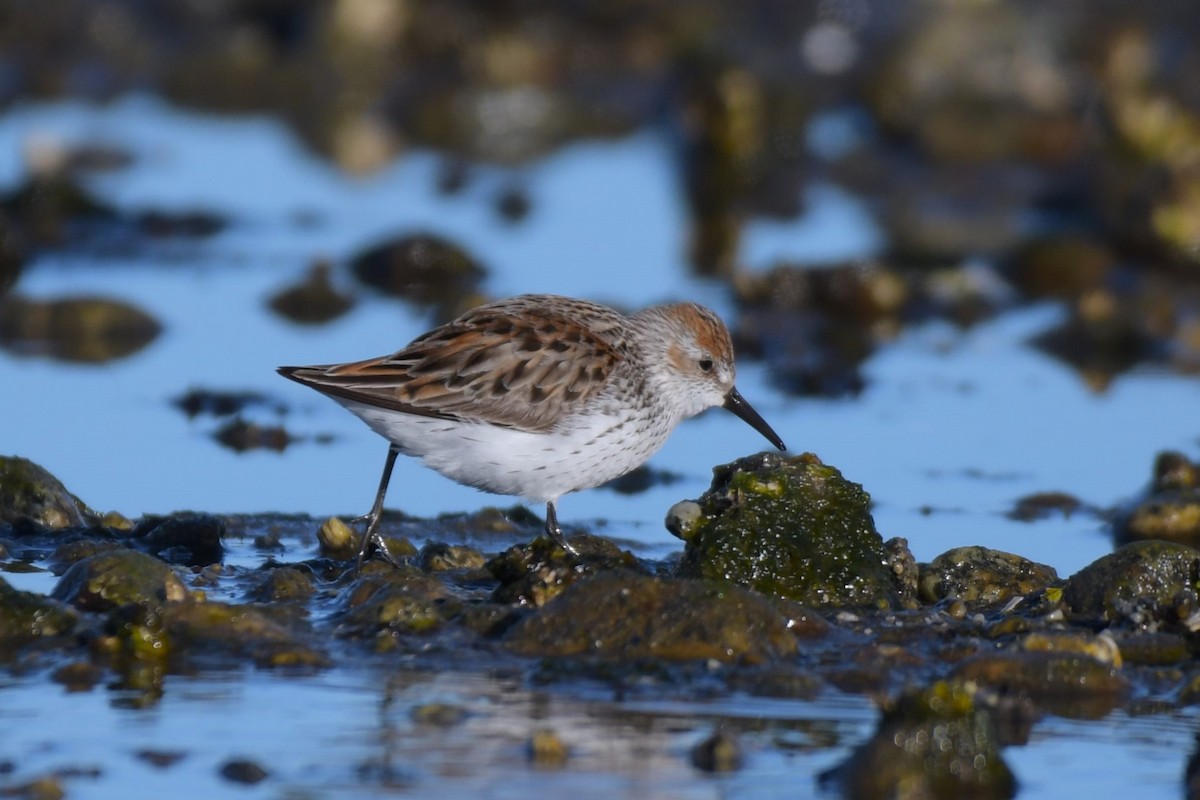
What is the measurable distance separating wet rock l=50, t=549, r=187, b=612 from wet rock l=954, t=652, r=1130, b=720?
2.93m

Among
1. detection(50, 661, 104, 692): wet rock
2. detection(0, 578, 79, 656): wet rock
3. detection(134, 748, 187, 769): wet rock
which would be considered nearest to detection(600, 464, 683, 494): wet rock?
detection(0, 578, 79, 656): wet rock

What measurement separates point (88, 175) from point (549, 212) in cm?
432

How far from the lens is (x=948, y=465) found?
10.5 m

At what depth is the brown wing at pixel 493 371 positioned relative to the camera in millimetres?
7852

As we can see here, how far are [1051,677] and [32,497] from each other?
4498 millimetres

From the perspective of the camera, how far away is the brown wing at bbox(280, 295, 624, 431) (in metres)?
7.85

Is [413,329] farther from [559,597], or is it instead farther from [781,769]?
[781,769]

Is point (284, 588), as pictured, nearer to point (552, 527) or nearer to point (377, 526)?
point (377, 526)

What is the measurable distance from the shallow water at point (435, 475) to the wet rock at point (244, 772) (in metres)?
0.04

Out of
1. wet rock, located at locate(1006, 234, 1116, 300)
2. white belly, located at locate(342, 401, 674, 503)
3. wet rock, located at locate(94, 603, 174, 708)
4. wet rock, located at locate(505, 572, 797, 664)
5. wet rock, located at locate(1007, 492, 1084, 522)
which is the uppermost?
wet rock, located at locate(1006, 234, 1116, 300)

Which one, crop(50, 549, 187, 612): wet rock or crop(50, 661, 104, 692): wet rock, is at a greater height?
crop(50, 549, 187, 612): wet rock

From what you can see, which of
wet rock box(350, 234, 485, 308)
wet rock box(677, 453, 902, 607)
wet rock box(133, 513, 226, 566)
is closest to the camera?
wet rock box(677, 453, 902, 607)

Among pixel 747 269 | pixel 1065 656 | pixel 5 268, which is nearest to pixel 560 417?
pixel 1065 656

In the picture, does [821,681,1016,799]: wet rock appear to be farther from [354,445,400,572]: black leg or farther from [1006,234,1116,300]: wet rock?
[1006,234,1116,300]: wet rock
